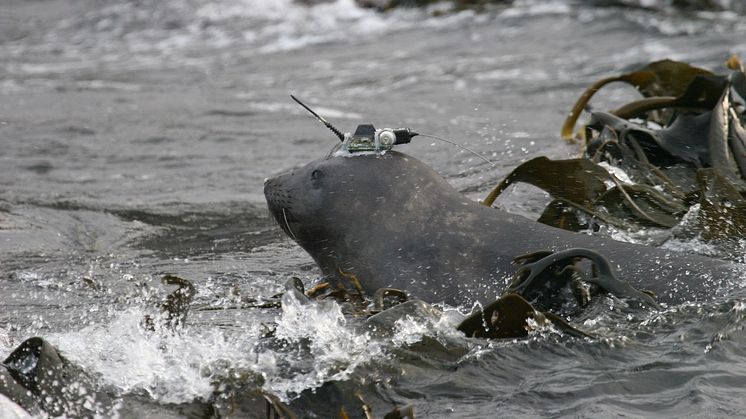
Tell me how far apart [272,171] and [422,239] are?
11.7 feet

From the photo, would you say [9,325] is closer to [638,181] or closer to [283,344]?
[283,344]

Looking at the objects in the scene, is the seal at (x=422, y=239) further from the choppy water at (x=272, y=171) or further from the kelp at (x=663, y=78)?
the kelp at (x=663, y=78)

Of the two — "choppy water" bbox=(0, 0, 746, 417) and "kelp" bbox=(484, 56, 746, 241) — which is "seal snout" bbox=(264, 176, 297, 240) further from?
"kelp" bbox=(484, 56, 746, 241)

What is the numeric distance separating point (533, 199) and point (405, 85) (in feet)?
17.8

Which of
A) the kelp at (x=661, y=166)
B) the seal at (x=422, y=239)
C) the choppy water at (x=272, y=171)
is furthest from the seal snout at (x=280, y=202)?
the kelp at (x=661, y=166)

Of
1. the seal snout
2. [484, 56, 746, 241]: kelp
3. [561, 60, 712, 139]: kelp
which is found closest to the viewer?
the seal snout

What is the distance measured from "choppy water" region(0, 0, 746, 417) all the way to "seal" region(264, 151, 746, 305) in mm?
192

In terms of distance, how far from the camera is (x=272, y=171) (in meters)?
7.93

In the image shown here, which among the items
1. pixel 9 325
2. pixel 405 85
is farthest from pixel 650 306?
pixel 405 85

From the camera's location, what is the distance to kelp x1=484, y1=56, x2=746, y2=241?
4.95 meters

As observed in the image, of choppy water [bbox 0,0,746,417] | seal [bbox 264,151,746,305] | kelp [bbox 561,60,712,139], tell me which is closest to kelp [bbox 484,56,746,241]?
kelp [bbox 561,60,712,139]

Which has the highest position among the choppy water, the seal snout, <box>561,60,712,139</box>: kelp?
the seal snout

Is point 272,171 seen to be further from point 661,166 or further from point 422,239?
point 422,239

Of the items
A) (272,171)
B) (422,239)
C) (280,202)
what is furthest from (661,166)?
(272,171)
